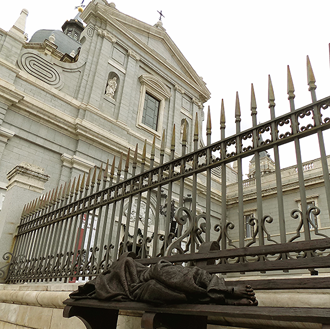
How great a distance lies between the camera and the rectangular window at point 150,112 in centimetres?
1436

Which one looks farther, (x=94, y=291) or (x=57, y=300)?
(x=57, y=300)

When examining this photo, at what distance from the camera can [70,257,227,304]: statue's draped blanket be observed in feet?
4.64

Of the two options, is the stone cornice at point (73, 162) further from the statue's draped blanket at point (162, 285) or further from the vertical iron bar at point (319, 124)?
the vertical iron bar at point (319, 124)

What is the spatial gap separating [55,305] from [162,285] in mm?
2028

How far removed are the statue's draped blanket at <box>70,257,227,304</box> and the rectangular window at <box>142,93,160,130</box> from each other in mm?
12543

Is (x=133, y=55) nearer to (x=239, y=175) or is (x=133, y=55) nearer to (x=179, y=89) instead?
(x=179, y=89)

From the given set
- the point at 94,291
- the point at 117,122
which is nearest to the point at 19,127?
the point at 117,122

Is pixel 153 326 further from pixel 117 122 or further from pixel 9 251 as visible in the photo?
pixel 117 122

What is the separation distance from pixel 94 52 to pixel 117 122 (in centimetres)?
334

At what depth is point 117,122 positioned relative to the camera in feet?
40.0

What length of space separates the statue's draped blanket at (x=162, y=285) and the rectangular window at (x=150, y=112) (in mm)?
12543

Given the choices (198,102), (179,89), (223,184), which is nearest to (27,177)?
(223,184)

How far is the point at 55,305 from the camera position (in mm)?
3029

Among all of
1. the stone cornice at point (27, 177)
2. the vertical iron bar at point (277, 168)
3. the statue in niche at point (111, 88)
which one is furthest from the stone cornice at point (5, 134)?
the vertical iron bar at point (277, 168)
